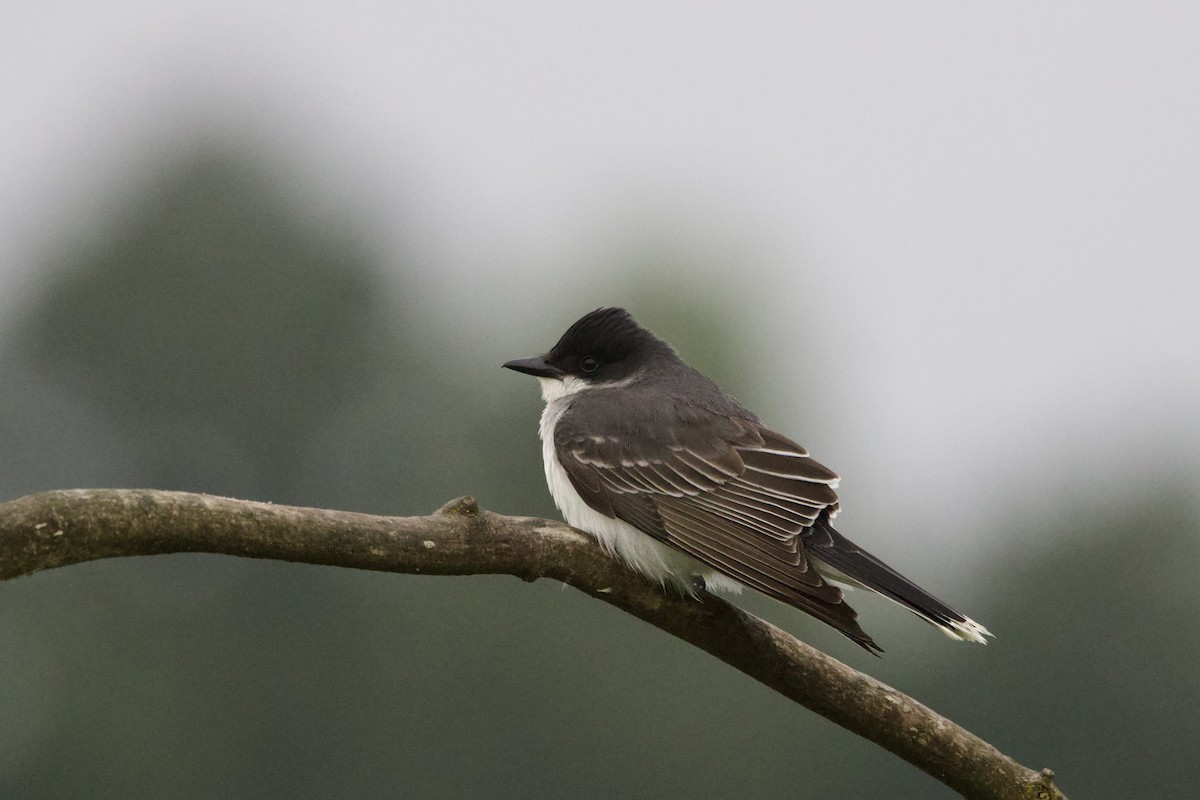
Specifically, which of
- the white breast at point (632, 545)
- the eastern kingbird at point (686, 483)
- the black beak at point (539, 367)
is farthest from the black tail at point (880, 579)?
the black beak at point (539, 367)

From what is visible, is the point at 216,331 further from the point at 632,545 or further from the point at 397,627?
the point at 632,545

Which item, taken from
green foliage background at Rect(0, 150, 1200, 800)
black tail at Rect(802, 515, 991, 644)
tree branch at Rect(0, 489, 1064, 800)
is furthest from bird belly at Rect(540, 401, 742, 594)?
green foliage background at Rect(0, 150, 1200, 800)

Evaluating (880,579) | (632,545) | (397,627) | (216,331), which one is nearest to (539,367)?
(632,545)

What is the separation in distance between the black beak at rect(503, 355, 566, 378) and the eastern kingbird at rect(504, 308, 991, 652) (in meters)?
0.01

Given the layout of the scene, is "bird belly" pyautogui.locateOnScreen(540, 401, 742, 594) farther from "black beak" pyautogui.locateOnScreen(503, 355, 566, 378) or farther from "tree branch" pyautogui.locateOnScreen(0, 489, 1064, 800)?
"black beak" pyautogui.locateOnScreen(503, 355, 566, 378)

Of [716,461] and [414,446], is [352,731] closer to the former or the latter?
[414,446]

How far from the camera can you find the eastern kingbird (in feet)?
25.6

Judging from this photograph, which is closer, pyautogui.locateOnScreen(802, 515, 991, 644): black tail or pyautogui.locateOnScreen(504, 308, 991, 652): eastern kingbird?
pyautogui.locateOnScreen(802, 515, 991, 644): black tail

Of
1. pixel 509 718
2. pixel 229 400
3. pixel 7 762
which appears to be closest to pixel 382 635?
pixel 509 718

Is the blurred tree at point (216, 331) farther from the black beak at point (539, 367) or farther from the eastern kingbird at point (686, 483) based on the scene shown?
the eastern kingbird at point (686, 483)

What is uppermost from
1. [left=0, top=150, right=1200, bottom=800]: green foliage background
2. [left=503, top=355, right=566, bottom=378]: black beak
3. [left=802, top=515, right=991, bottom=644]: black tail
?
[left=503, top=355, right=566, bottom=378]: black beak

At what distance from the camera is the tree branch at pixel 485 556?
18.4 feet

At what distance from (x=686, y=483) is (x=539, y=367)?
1.66m

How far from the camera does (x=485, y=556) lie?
6.52 m
